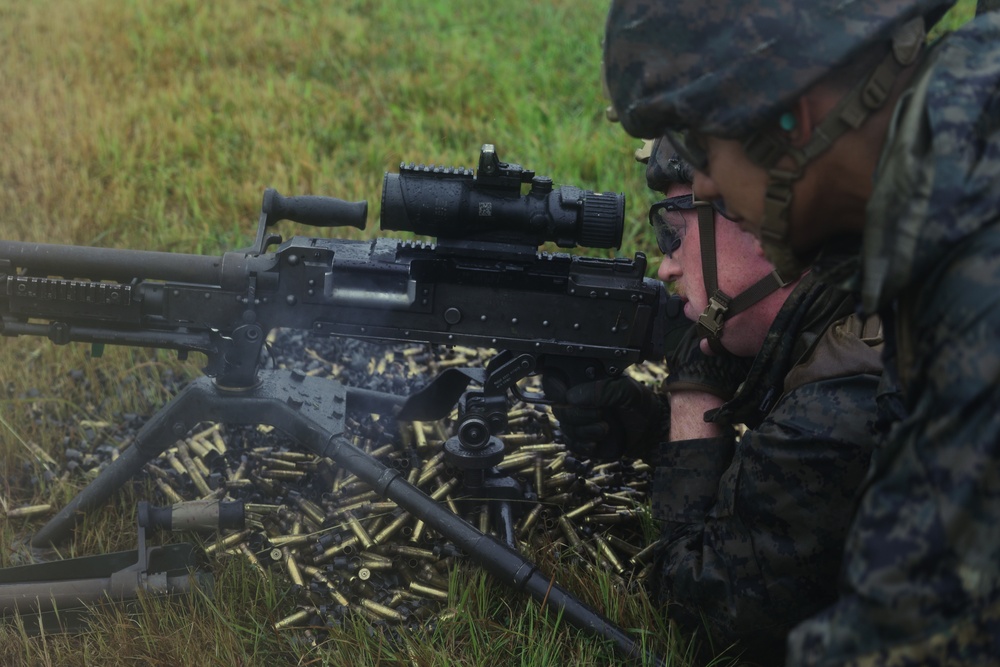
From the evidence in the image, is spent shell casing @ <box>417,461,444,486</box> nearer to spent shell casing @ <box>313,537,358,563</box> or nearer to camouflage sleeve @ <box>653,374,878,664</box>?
spent shell casing @ <box>313,537,358,563</box>

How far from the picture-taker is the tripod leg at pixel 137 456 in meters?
4.40

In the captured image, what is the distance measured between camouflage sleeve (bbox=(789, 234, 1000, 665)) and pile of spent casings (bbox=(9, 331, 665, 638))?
86.0 inches

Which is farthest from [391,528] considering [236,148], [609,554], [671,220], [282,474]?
[236,148]

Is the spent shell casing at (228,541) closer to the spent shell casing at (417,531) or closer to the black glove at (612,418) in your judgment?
the spent shell casing at (417,531)

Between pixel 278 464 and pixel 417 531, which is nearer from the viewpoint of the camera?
pixel 417 531

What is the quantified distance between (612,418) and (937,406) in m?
2.63

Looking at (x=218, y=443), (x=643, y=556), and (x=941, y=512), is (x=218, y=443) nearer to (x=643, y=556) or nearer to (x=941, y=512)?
(x=643, y=556)

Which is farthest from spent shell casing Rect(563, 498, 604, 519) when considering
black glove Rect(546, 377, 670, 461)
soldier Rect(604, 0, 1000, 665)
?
soldier Rect(604, 0, 1000, 665)

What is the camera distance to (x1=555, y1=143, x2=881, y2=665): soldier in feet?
10.6

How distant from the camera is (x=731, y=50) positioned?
235 cm

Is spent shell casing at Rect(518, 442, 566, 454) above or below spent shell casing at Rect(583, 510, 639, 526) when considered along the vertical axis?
above

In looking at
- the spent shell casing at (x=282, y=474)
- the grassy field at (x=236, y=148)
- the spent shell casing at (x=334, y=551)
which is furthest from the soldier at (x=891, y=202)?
the spent shell casing at (x=282, y=474)

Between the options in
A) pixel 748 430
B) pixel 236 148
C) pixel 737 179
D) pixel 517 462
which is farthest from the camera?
pixel 236 148

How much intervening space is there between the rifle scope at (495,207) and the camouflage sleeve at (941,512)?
6.47ft
